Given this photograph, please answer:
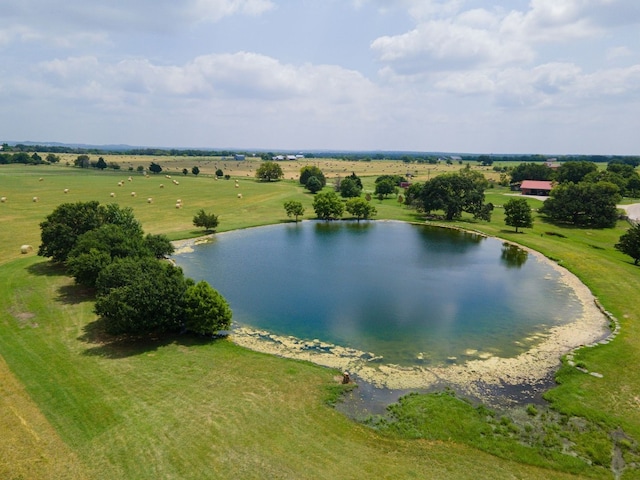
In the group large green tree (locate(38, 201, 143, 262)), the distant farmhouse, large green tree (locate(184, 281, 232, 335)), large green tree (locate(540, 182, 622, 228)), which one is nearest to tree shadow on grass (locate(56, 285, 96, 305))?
large green tree (locate(38, 201, 143, 262))

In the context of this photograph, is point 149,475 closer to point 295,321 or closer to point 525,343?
point 295,321

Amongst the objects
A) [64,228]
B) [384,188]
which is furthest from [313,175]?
[64,228]

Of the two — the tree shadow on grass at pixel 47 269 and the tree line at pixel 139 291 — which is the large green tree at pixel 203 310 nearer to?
the tree line at pixel 139 291

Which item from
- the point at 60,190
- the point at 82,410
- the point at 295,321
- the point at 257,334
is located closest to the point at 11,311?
the point at 82,410

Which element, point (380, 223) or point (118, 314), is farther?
point (380, 223)

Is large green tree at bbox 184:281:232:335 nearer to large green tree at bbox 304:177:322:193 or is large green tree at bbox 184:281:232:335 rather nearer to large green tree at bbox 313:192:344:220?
large green tree at bbox 313:192:344:220

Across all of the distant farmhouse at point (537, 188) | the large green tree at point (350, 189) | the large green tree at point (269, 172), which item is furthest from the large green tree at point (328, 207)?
the distant farmhouse at point (537, 188)
